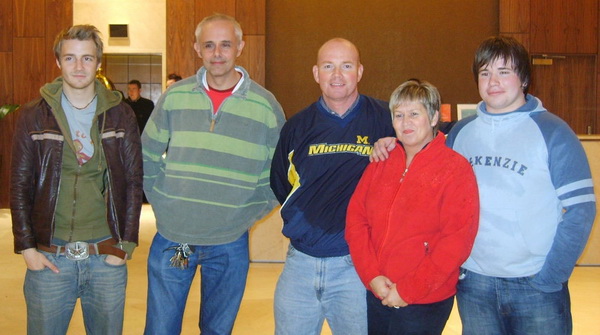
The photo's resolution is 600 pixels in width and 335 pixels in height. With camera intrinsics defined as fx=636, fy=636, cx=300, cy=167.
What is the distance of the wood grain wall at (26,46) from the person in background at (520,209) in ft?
28.9

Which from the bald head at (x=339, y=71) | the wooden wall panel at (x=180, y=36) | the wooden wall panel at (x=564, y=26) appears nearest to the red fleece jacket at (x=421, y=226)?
the bald head at (x=339, y=71)

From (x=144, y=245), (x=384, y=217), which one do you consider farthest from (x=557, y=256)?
(x=144, y=245)

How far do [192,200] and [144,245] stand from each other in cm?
427

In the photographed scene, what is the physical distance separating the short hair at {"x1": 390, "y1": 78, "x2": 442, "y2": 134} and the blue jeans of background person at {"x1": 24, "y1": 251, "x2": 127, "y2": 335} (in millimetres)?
1241

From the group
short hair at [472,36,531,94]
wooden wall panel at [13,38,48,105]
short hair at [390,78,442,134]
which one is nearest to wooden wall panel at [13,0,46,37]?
wooden wall panel at [13,38,48,105]

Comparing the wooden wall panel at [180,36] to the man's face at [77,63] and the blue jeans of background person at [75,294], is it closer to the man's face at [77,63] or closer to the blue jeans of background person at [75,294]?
the man's face at [77,63]

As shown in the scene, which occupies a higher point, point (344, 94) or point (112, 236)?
point (344, 94)

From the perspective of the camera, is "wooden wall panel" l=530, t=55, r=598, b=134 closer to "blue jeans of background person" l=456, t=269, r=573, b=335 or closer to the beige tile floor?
the beige tile floor

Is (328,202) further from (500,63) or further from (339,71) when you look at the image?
(500,63)

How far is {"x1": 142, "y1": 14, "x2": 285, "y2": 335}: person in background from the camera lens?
2689 millimetres

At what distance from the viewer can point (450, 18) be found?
9.57m

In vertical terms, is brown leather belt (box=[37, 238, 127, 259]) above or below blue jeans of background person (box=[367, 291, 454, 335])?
above

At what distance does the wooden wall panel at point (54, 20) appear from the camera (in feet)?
32.0

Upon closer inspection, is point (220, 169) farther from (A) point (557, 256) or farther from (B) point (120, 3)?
(B) point (120, 3)
